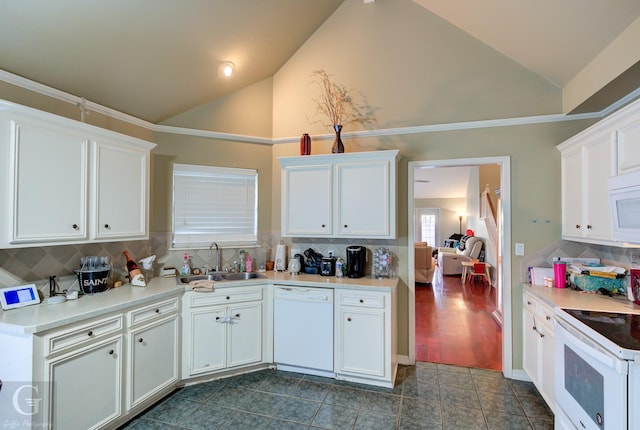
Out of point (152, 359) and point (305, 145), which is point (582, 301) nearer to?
point (305, 145)

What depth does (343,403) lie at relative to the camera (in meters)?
2.57

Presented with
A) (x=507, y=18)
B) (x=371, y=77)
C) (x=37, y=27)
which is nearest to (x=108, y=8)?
(x=37, y=27)

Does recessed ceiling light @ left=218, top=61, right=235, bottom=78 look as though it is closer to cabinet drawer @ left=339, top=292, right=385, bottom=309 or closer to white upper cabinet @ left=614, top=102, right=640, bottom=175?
cabinet drawer @ left=339, top=292, right=385, bottom=309

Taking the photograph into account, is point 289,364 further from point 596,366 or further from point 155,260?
point 596,366

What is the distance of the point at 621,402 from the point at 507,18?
281cm

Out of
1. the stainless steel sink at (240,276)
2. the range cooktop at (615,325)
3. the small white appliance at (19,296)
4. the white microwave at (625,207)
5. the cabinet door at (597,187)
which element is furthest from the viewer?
the stainless steel sink at (240,276)

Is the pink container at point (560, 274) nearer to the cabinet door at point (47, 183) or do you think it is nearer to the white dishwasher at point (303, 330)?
the white dishwasher at point (303, 330)

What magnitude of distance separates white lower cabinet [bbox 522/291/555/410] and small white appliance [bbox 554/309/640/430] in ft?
1.29

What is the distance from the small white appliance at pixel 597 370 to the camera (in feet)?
4.51

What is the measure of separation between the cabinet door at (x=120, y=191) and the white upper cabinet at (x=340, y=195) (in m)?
1.36

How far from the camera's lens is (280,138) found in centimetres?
382

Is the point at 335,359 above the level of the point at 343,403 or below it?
above

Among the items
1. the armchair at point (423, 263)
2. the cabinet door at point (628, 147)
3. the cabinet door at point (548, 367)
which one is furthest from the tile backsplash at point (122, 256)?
the armchair at point (423, 263)

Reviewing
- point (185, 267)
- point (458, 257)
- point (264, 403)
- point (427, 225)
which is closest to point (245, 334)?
point (264, 403)
